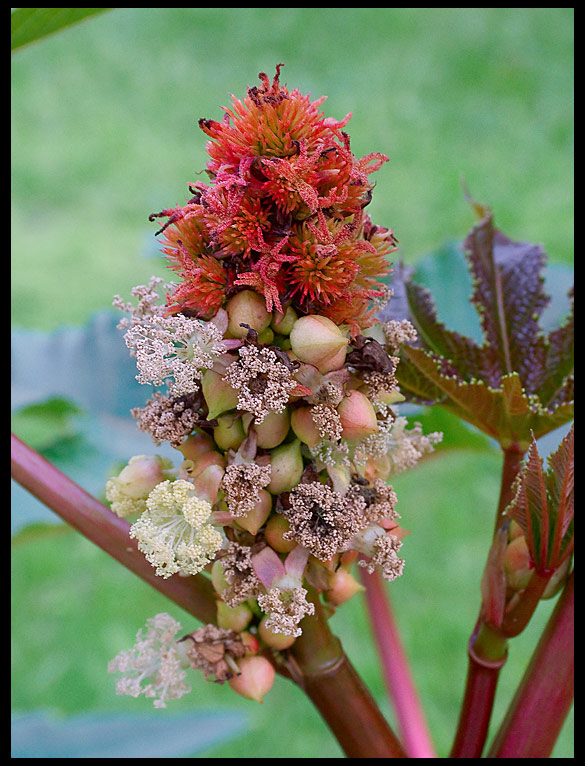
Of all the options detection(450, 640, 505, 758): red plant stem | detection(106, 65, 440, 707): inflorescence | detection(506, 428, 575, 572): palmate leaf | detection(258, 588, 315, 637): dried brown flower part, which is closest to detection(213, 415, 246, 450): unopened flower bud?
detection(106, 65, 440, 707): inflorescence

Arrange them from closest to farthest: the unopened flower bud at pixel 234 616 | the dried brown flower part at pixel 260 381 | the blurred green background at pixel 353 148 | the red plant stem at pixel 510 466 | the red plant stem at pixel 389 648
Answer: the dried brown flower part at pixel 260 381 < the unopened flower bud at pixel 234 616 < the red plant stem at pixel 510 466 < the red plant stem at pixel 389 648 < the blurred green background at pixel 353 148

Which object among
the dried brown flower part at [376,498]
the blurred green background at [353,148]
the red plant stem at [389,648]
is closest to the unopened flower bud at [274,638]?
the dried brown flower part at [376,498]

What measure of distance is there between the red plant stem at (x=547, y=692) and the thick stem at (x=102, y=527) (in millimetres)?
→ 265

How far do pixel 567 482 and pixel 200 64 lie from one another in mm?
3095

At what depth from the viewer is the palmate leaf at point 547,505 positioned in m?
0.58

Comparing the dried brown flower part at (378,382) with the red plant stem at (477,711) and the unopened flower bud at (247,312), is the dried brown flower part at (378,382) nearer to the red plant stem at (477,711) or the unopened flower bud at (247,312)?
the unopened flower bud at (247,312)

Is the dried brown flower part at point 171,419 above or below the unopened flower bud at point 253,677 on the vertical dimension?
above

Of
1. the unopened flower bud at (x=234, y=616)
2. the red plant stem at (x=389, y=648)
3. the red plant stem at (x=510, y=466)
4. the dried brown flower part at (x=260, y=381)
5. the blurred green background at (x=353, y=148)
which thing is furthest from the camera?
the blurred green background at (x=353, y=148)

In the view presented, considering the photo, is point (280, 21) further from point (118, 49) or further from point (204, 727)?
point (204, 727)

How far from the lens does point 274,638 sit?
A: 59 centimetres

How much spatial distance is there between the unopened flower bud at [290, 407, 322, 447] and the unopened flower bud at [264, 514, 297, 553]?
0.20 ft

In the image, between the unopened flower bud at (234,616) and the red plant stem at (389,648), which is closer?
the unopened flower bud at (234,616)

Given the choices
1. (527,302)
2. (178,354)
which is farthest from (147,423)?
(527,302)

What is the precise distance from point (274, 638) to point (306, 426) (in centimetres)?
18
